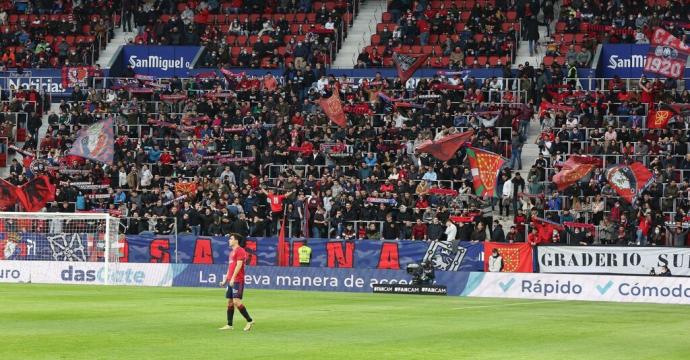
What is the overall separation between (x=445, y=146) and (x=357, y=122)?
6188mm

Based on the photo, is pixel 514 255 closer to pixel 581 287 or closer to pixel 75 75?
pixel 581 287

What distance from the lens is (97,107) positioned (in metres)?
58.5

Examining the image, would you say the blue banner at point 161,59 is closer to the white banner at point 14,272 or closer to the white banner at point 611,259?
the white banner at point 14,272

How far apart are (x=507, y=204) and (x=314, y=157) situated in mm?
8462

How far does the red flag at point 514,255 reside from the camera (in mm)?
44781

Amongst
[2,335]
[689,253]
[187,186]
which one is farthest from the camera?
[187,186]

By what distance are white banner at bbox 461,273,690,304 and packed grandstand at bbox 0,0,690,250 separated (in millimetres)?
4207

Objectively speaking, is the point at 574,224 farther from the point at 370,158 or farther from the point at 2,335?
the point at 2,335

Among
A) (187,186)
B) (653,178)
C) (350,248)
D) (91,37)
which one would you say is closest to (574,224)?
(653,178)

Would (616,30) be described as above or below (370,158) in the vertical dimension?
above

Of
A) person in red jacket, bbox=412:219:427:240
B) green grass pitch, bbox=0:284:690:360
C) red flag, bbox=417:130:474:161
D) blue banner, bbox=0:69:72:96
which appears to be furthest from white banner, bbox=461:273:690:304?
blue banner, bbox=0:69:72:96

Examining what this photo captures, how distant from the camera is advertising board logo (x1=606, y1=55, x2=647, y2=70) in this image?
190 feet

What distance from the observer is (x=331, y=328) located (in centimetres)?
2689

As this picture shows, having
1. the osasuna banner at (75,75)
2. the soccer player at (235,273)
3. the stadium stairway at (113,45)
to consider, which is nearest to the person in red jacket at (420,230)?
the osasuna banner at (75,75)
